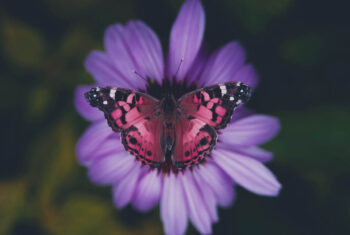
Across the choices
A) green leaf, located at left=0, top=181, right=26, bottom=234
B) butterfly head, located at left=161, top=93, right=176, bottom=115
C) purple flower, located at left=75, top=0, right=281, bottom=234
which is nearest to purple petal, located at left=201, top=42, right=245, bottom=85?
purple flower, located at left=75, top=0, right=281, bottom=234

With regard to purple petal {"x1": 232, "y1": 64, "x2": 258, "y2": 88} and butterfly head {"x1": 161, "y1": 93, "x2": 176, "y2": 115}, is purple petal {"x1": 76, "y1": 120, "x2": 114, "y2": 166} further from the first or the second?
purple petal {"x1": 232, "y1": 64, "x2": 258, "y2": 88}

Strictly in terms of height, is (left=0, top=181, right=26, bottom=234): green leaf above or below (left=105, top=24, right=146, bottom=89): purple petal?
below

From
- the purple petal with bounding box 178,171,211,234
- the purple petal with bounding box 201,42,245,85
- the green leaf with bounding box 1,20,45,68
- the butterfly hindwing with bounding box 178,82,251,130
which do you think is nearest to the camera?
the butterfly hindwing with bounding box 178,82,251,130

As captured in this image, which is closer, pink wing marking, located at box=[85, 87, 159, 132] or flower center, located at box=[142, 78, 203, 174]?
pink wing marking, located at box=[85, 87, 159, 132]

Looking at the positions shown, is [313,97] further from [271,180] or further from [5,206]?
[5,206]

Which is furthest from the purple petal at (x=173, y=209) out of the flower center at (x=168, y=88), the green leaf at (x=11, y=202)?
the green leaf at (x=11, y=202)

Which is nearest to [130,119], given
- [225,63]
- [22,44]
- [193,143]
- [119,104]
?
[119,104]

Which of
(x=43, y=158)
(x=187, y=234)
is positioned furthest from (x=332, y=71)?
(x=43, y=158)

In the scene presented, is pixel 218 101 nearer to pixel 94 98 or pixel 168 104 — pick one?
pixel 168 104
